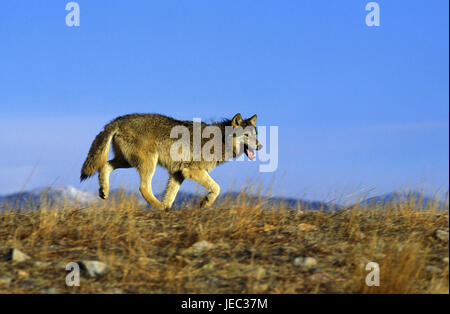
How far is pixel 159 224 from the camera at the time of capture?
891 centimetres

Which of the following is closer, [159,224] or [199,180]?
[159,224]

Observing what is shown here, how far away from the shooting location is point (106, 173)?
11.7m

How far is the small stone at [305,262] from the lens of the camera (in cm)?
714

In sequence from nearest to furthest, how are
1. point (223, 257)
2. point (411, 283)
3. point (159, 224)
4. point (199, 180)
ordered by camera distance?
point (411, 283) < point (223, 257) < point (159, 224) < point (199, 180)

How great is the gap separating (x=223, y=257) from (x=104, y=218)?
277 centimetres

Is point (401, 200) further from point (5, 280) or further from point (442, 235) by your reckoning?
point (5, 280)

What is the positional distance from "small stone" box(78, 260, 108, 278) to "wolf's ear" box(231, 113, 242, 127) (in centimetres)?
636

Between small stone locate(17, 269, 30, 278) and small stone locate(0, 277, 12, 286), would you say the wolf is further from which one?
small stone locate(0, 277, 12, 286)

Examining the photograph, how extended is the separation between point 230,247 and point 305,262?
1121 millimetres

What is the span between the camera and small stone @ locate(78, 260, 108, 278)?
6777 millimetres

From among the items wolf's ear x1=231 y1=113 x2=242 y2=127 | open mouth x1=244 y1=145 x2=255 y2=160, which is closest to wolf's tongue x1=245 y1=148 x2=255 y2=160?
open mouth x1=244 y1=145 x2=255 y2=160

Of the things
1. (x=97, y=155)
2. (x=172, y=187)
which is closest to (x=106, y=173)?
(x=97, y=155)
